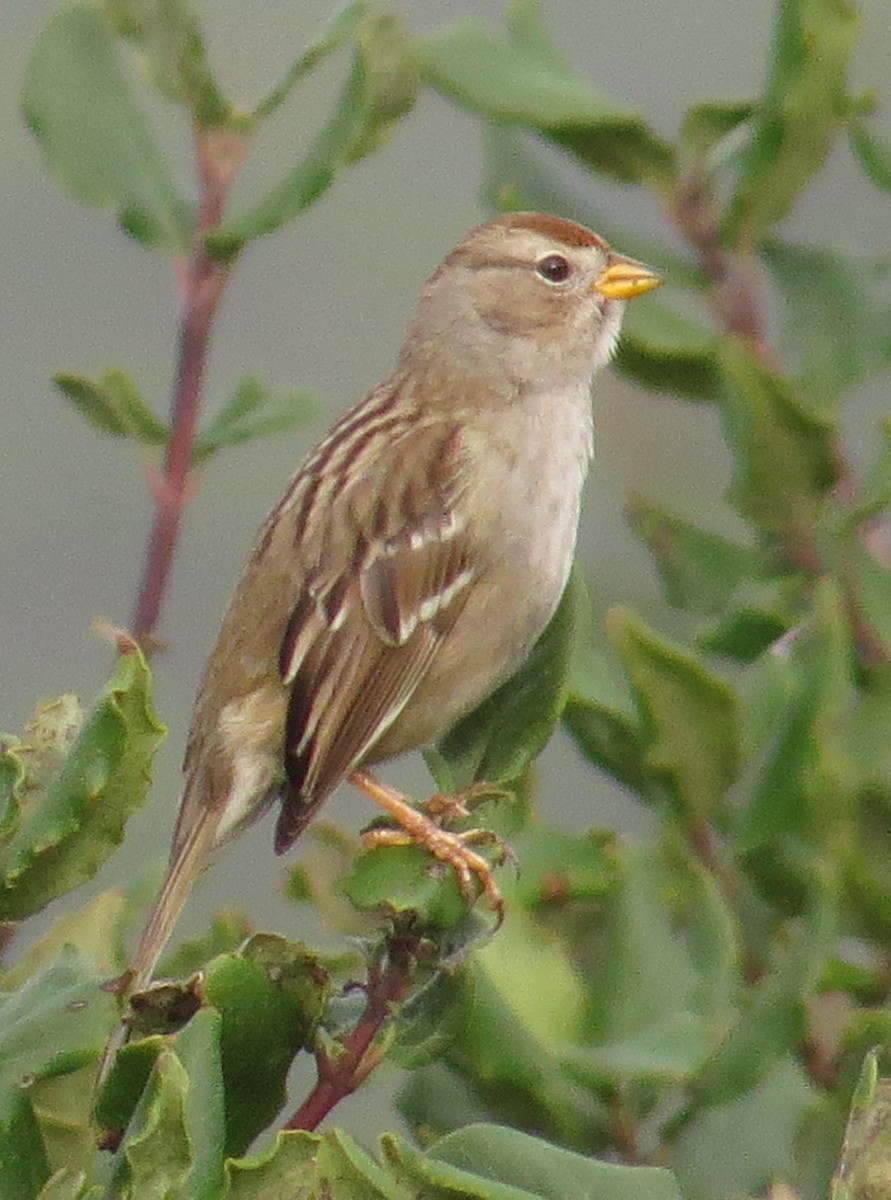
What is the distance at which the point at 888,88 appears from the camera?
5.51 m

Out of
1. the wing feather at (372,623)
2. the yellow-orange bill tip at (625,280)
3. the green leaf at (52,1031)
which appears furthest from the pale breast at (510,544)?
the green leaf at (52,1031)

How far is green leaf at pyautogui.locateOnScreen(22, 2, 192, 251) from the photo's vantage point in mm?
2531

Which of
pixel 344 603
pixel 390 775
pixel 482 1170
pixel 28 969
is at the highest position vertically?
pixel 482 1170

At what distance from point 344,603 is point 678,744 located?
0.65m

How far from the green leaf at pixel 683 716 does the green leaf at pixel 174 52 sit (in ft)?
2.21

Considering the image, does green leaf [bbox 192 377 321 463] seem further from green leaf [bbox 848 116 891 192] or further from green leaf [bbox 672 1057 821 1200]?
green leaf [bbox 672 1057 821 1200]

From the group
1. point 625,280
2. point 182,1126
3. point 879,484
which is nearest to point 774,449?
point 879,484

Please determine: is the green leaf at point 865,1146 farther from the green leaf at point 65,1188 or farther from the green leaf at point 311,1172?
the green leaf at point 65,1188

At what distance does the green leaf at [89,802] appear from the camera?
5.57 ft

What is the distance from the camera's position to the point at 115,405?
2.48 meters

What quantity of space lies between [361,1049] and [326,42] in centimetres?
108

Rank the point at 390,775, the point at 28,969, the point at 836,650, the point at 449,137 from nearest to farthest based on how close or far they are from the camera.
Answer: the point at 28,969 → the point at 836,650 → the point at 390,775 → the point at 449,137

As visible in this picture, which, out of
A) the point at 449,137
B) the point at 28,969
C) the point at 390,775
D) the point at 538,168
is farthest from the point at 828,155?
the point at 449,137

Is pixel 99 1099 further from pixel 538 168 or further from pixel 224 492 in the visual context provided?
pixel 224 492
